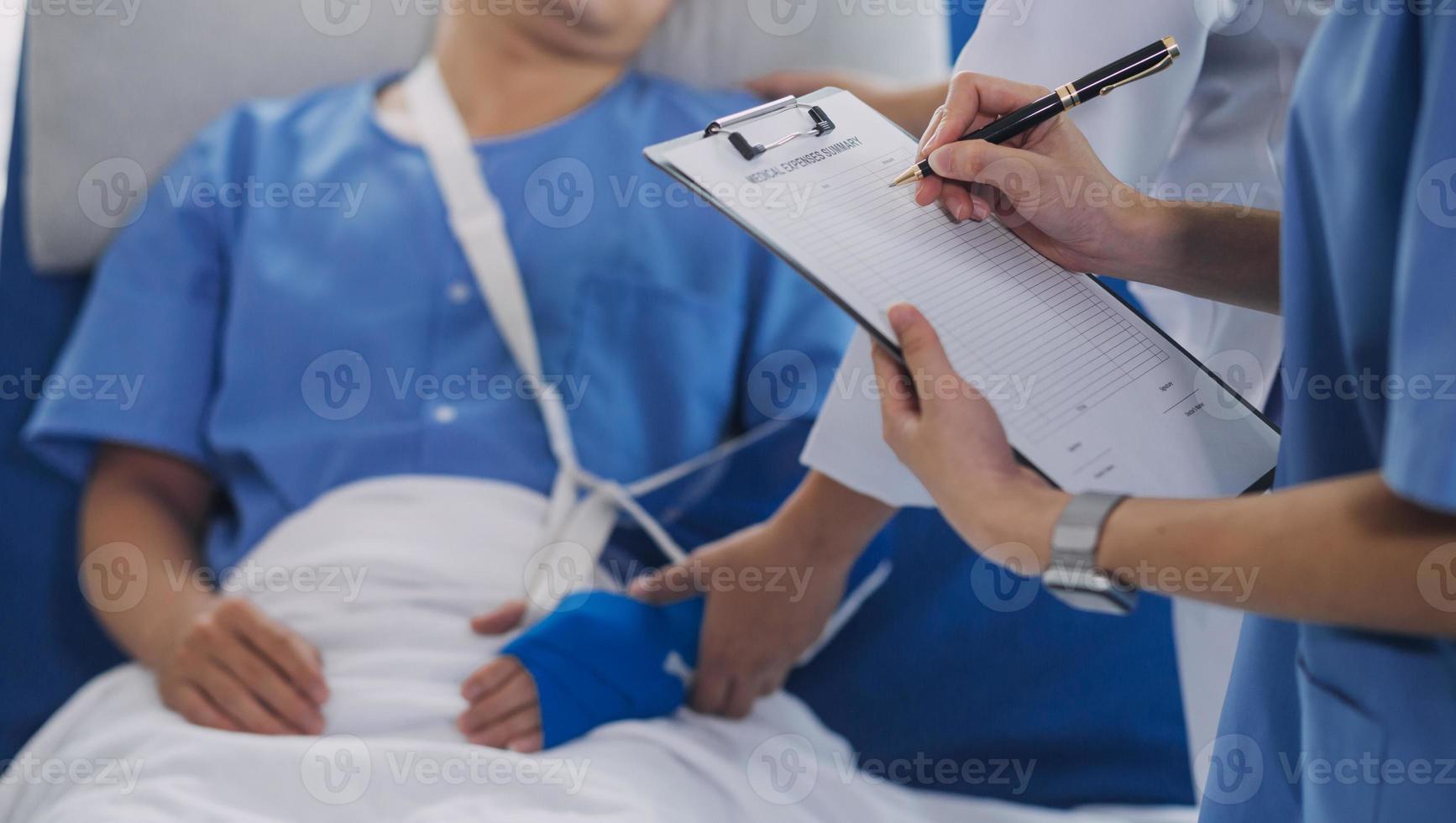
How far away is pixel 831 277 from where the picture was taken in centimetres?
66

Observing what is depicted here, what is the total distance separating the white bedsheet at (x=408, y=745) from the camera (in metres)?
0.83

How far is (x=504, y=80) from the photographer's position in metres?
1.29

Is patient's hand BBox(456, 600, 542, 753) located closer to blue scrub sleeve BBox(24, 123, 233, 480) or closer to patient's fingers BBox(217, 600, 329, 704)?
patient's fingers BBox(217, 600, 329, 704)

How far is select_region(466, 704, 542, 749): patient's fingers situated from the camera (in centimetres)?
90

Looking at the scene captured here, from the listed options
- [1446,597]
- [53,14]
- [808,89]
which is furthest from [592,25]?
[1446,597]

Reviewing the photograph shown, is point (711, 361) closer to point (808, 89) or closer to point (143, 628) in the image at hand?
point (808, 89)

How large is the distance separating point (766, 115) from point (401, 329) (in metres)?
0.54

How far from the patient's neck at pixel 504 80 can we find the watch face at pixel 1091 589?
0.88 metres

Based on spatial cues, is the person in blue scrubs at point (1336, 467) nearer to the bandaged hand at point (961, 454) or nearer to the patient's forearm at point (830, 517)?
the bandaged hand at point (961, 454)
